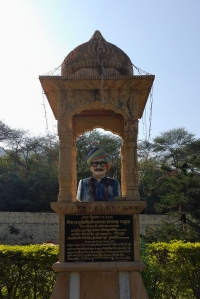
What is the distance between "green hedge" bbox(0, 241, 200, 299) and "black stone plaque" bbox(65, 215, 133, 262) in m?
1.53

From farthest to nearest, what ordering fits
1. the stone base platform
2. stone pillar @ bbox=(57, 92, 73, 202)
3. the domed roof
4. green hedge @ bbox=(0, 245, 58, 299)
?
1. green hedge @ bbox=(0, 245, 58, 299)
2. the domed roof
3. stone pillar @ bbox=(57, 92, 73, 202)
4. the stone base platform

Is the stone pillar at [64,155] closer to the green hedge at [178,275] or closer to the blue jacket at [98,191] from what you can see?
the blue jacket at [98,191]

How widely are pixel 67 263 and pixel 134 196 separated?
1.20 meters

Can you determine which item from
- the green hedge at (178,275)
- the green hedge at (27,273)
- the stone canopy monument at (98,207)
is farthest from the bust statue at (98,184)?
the green hedge at (178,275)

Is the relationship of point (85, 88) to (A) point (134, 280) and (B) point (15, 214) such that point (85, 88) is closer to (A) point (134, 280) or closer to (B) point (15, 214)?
(A) point (134, 280)

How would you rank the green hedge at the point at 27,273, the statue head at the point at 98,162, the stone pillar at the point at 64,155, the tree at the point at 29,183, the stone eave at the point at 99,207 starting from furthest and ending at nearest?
1. the tree at the point at 29,183
2. the green hedge at the point at 27,273
3. the statue head at the point at 98,162
4. the stone pillar at the point at 64,155
5. the stone eave at the point at 99,207

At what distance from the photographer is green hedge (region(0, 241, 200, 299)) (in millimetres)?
5641

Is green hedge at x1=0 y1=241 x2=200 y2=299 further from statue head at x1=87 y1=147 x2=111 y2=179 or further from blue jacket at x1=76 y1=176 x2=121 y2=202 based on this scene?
statue head at x1=87 y1=147 x2=111 y2=179

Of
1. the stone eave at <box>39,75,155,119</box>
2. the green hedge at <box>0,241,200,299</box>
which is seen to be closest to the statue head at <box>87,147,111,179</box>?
the stone eave at <box>39,75,155,119</box>

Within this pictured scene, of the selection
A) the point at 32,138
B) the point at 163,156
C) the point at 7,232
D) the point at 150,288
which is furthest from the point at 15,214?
the point at 150,288

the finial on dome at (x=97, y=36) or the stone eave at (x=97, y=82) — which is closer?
the stone eave at (x=97, y=82)

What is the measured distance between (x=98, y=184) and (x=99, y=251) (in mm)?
980

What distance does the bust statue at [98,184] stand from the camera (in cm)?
476

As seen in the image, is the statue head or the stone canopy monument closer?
the stone canopy monument
